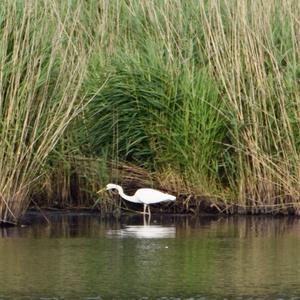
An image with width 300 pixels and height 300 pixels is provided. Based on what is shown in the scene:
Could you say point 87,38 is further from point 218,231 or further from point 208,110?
point 218,231

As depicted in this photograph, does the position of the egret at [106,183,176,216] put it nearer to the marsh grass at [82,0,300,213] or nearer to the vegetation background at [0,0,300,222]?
the vegetation background at [0,0,300,222]

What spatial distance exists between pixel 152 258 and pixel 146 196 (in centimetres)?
195

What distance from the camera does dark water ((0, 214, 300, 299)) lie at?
26.3 ft

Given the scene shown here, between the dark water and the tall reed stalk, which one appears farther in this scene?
the tall reed stalk

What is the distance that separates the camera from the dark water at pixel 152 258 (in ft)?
26.3

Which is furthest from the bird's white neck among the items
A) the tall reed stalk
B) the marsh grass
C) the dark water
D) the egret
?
the tall reed stalk

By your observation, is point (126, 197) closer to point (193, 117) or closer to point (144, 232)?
point (144, 232)

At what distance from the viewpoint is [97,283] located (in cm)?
823

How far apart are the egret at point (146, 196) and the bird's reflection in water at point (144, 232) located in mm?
250

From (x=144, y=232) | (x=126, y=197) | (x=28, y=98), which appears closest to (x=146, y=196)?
(x=126, y=197)

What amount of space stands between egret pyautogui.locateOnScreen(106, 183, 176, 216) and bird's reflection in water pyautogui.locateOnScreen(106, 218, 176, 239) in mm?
250

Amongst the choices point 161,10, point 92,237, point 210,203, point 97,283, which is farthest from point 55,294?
point 161,10

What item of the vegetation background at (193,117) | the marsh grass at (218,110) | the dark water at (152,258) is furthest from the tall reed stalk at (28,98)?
the marsh grass at (218,110)

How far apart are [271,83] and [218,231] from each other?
174cm
